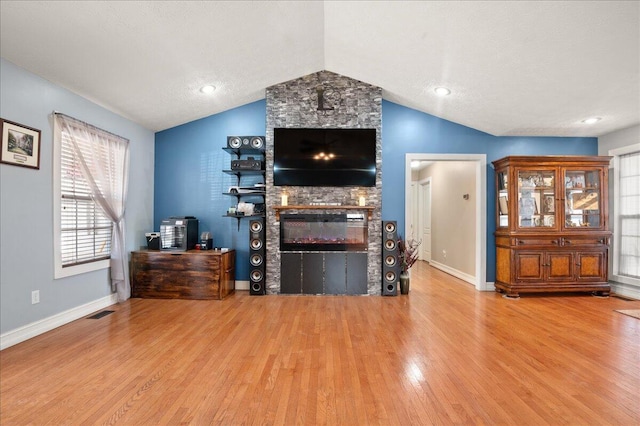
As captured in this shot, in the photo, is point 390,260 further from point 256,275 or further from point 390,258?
point 256,275

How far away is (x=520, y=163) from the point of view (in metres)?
4.70

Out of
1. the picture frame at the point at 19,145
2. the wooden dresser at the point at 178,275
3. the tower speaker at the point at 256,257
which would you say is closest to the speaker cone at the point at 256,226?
the tower speaker at the point at 256,257

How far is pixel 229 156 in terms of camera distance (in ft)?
16.9

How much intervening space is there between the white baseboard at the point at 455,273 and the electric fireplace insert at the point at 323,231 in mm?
2192

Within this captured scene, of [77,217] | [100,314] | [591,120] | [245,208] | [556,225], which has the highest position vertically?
[591,120]

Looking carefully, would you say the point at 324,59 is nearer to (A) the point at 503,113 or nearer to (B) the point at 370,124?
(B) the point at 370,124

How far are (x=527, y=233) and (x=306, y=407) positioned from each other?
4242 mm

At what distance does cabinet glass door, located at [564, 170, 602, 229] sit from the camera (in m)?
4.79

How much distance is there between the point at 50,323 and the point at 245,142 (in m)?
3.15

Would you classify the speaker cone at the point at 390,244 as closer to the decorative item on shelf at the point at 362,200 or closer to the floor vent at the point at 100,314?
the decorative item on shelf at the point at 362,200

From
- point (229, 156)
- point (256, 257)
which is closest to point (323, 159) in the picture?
point (229, 156)

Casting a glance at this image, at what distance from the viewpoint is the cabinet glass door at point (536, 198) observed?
4.76 metres

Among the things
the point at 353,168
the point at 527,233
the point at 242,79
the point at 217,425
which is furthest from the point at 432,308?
the point at 242,79

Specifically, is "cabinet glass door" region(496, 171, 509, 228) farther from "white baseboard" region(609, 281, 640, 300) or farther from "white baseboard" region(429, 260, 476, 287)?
"white baseboard" region(609, 281, 640, 300)
